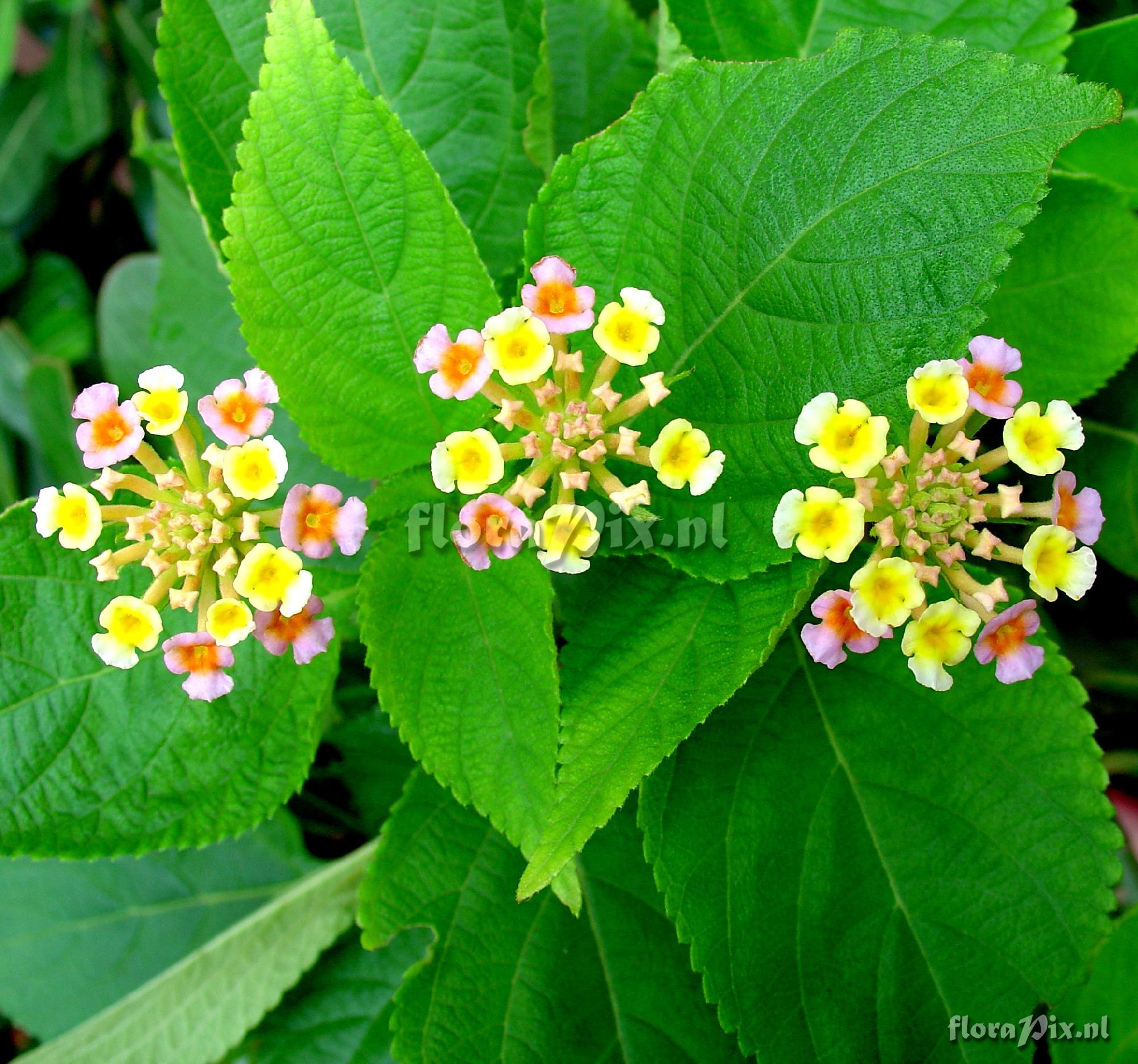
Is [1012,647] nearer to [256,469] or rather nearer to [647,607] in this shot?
[647,607]

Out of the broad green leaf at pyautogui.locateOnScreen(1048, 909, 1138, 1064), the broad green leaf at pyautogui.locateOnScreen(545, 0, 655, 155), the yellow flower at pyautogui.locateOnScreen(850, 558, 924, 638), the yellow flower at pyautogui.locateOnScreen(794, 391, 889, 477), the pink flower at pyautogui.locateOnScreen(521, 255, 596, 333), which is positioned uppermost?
the broad green leaf at pyautogui.locateOnScreen(545, 0, 655, 155)

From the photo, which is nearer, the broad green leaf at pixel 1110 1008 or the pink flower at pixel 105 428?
the pink flower at pixel 105 428

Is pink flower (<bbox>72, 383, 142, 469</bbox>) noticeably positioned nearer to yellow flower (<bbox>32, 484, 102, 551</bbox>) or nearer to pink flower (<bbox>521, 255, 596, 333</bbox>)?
yellow flower (<bbox>32, 484, 102, 551</bbox>)

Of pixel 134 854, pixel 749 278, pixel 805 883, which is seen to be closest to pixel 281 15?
pixel 749 278

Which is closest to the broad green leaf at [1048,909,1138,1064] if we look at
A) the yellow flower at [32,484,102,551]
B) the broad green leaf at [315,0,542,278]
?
the broad green leaf at [315,0,542,278]

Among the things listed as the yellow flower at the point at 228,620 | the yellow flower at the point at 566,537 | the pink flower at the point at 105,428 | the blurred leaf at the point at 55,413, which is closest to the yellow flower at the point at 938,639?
the yellow flower at the point at 566,537

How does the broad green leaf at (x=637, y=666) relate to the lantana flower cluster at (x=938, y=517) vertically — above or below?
below

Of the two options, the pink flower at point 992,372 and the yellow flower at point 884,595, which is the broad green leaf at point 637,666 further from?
the pink flower at point 992,372
